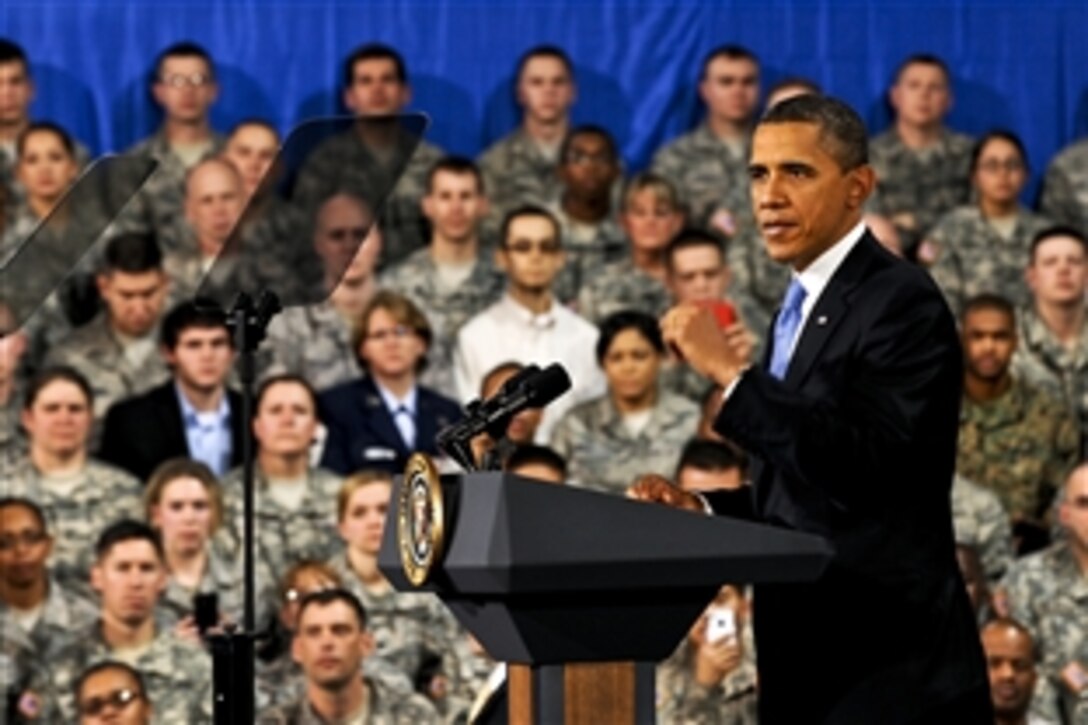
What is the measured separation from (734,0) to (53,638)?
325 centimetres

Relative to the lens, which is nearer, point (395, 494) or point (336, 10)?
point (395, 494)

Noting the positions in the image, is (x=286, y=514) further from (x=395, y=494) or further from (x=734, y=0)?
(x=395, y=494)

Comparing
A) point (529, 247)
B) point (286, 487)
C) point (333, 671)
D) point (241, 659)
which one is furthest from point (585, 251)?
point (241, 659)

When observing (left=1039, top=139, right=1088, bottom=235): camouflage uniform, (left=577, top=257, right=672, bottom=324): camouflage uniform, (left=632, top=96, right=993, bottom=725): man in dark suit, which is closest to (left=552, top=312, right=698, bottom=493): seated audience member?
(left=577, top=257, right=672, bottom=324): camouflage uniform

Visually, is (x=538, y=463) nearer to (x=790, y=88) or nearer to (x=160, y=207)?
(x=160, y=207)

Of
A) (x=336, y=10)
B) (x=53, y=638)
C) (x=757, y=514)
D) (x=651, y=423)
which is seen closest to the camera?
(x=757, y=514)

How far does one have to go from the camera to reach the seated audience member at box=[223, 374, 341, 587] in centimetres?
651

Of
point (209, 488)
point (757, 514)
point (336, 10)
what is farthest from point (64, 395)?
point (757, 514)

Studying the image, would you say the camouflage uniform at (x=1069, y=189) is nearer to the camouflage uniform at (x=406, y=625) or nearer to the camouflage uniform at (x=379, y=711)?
the camouflage uniform at (x=406, y=625)

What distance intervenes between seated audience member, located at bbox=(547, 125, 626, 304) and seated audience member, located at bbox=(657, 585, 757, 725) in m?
1.69

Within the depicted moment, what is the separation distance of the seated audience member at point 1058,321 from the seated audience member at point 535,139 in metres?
1.47

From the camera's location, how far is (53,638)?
621 cm

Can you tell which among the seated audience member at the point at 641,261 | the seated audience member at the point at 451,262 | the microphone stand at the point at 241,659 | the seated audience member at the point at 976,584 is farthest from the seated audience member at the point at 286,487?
the microphone stand at the point at 241,659

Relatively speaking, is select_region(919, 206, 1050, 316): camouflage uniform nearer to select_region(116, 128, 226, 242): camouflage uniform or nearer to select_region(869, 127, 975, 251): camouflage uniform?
select_region(869, 127, 975, 251): camouflage uniform
